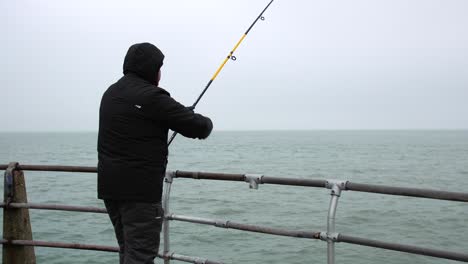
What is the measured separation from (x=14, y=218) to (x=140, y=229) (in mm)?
1845

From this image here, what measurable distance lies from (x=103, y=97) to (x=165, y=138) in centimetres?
45

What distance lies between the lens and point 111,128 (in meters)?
2.60

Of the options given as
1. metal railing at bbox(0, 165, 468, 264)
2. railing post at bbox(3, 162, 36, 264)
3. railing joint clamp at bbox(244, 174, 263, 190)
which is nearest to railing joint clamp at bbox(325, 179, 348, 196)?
metal railing at bbox(0, 165, 468, 264)

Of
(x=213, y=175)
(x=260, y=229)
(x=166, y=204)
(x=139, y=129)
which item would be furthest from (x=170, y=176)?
(x=139, y=129)

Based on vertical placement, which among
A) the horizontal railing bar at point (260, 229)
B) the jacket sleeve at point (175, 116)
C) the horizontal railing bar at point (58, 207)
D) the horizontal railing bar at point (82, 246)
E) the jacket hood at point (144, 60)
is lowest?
→ the horizontal railing bar at point (82, 246)

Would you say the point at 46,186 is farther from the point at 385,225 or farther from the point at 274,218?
the point at 385,225

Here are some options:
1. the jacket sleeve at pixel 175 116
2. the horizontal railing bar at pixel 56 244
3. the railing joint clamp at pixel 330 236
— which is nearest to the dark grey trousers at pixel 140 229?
the jacket sleeve at pixel 175 116

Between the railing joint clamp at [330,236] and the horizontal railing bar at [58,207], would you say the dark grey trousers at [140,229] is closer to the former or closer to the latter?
the horizontal railing bar at [58,207]

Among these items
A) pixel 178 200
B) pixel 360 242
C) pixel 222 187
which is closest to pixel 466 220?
pixel 178 200

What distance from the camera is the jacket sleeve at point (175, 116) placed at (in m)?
2.49

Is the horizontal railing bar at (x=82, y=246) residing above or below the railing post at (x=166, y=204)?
below

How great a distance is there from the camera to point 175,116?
250cm

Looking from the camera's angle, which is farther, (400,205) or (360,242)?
(400,205)

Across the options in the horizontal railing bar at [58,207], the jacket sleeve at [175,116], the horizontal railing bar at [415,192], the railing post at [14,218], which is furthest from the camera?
the railing post at [14,218]
